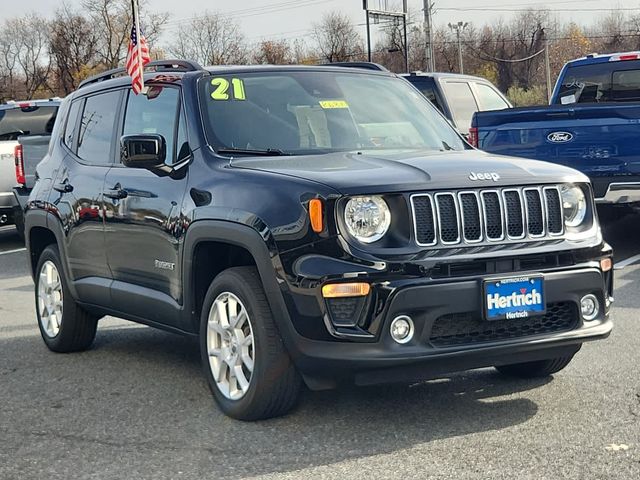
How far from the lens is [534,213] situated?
191 inches

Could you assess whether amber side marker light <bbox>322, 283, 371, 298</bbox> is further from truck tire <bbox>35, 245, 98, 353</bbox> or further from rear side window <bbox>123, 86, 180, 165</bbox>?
truck tire <bbox>35, 245, 98, 353</bbox>

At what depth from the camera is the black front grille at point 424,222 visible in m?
4.56

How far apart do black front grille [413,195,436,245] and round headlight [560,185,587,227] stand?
796mm

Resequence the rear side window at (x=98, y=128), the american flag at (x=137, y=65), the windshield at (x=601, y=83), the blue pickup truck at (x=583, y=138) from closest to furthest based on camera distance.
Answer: the american flag at (x=137, y=65) → the rear side window at (x=98, y=128) → the blue pickup truck at (x=583, y=138) → the windshield at (x=601, y=83)

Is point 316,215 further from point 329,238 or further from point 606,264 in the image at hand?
point 606,264

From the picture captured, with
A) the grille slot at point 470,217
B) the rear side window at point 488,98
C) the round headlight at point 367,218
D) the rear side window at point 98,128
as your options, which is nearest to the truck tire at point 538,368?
the grille slot at point 470,217

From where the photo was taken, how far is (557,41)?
10450cm

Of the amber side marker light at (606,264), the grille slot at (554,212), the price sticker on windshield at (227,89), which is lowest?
the amber side marker light at (606,264)

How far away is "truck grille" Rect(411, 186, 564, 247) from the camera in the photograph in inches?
180

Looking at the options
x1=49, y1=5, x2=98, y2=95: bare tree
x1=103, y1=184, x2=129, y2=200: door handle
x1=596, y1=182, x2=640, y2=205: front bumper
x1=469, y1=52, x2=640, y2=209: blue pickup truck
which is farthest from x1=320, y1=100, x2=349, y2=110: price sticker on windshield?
x1=49, y1=5, x2=98, y2=95: bare tree

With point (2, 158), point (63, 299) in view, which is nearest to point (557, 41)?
point (2, 158)

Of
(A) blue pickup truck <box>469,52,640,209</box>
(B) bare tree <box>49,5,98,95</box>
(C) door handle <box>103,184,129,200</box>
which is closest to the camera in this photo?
(C) door handle <box>103,184,129,200</box>

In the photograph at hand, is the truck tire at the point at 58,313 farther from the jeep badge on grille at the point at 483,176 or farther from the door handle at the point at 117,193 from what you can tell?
the jeep badge on grille at the point at 483,176

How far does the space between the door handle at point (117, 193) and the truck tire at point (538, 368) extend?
2.34 m
